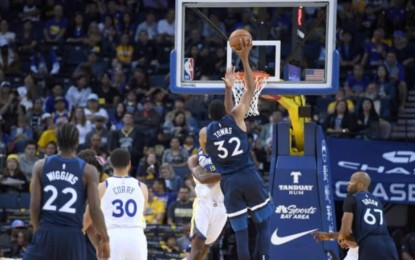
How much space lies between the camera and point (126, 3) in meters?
24.4

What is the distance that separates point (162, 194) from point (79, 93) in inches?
183

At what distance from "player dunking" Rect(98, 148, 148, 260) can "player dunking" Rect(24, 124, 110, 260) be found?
6.28 feet

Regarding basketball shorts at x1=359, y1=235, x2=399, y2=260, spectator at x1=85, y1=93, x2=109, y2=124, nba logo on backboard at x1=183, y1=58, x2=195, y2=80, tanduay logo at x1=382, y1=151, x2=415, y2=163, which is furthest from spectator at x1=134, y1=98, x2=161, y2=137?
basketball shorts at x1=359, y1=235, x2=399, y2=260

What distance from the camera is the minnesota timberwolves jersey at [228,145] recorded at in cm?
1102

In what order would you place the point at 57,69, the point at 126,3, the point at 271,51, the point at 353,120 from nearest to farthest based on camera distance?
the point at 353,120, the point at 271,51, the point at 57,69, the point at 126,3

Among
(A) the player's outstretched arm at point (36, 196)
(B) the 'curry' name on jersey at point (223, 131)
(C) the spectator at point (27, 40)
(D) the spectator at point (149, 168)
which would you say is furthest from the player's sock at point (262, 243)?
(C) the spectator at point (27, 40)

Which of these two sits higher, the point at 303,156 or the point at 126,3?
the point at 126,3

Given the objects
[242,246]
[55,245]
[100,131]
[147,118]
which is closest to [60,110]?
[100,131]

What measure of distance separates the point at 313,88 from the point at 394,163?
16.4ft

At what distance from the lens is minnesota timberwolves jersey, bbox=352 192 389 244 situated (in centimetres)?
1202

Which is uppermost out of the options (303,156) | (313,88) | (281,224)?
(313,88)

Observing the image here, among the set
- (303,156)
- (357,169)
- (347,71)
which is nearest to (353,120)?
(357,169)

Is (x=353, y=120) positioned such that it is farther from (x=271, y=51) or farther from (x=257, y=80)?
(x=257, y=80)

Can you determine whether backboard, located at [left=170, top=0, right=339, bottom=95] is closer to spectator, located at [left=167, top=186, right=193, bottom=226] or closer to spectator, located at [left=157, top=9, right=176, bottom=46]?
spectator, located at [left=167, top=186, right=193, bottom=226]
